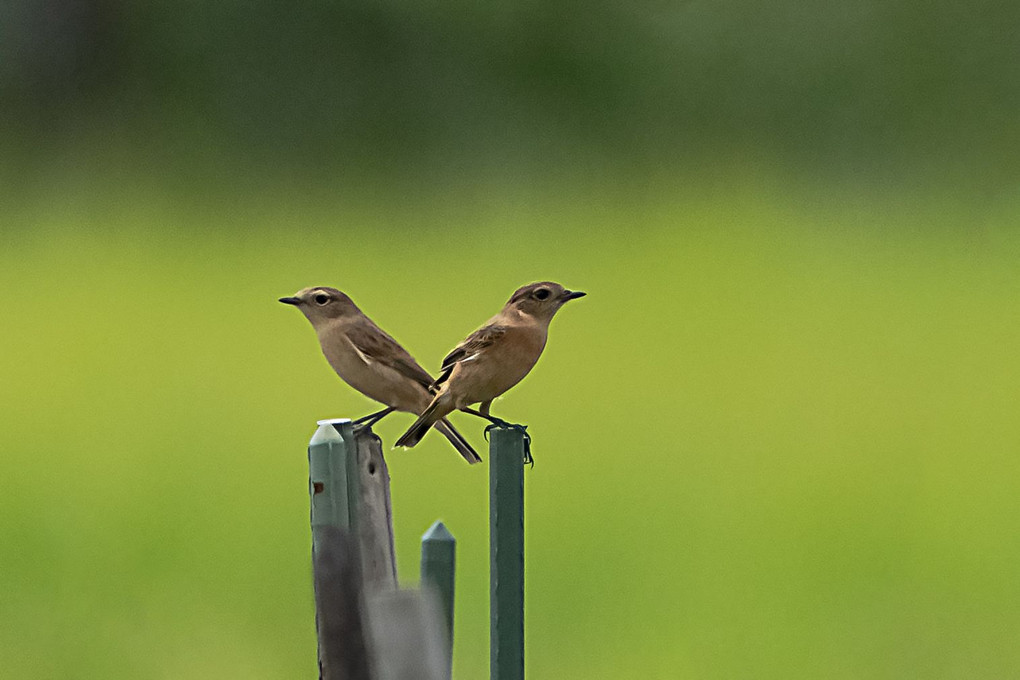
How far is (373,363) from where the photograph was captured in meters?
2.22

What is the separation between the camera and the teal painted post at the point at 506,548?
199 centimetres

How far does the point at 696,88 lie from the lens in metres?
9.60

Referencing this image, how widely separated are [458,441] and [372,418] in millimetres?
230

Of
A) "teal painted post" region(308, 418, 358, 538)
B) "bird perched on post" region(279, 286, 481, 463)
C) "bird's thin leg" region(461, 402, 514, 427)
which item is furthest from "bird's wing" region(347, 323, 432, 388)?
"teal painted post" region(308, 418, 358, 538)

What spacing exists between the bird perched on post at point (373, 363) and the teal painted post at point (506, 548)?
20 cm

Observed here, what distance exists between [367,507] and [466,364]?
1.15 feet

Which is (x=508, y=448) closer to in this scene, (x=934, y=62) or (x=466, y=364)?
(x=466, y=364)

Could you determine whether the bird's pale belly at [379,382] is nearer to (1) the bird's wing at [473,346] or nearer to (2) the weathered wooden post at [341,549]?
(1) the bird's wing at [473,346]

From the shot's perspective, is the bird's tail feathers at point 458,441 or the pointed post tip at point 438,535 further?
the bird's tail feathers at point 458,441

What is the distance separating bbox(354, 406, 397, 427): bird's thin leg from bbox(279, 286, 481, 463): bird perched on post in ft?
0.19

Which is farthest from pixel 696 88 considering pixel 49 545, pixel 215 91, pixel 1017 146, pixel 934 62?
pixel 49 545

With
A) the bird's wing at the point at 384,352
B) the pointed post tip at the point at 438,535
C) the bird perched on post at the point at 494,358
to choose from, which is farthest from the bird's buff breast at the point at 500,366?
the pointed post tip at the point at 438,535

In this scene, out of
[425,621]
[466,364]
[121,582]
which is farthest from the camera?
[121,582]

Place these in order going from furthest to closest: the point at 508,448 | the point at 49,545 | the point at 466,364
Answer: the point at 49,545 < the point at 466,364 < the point at 508,448
